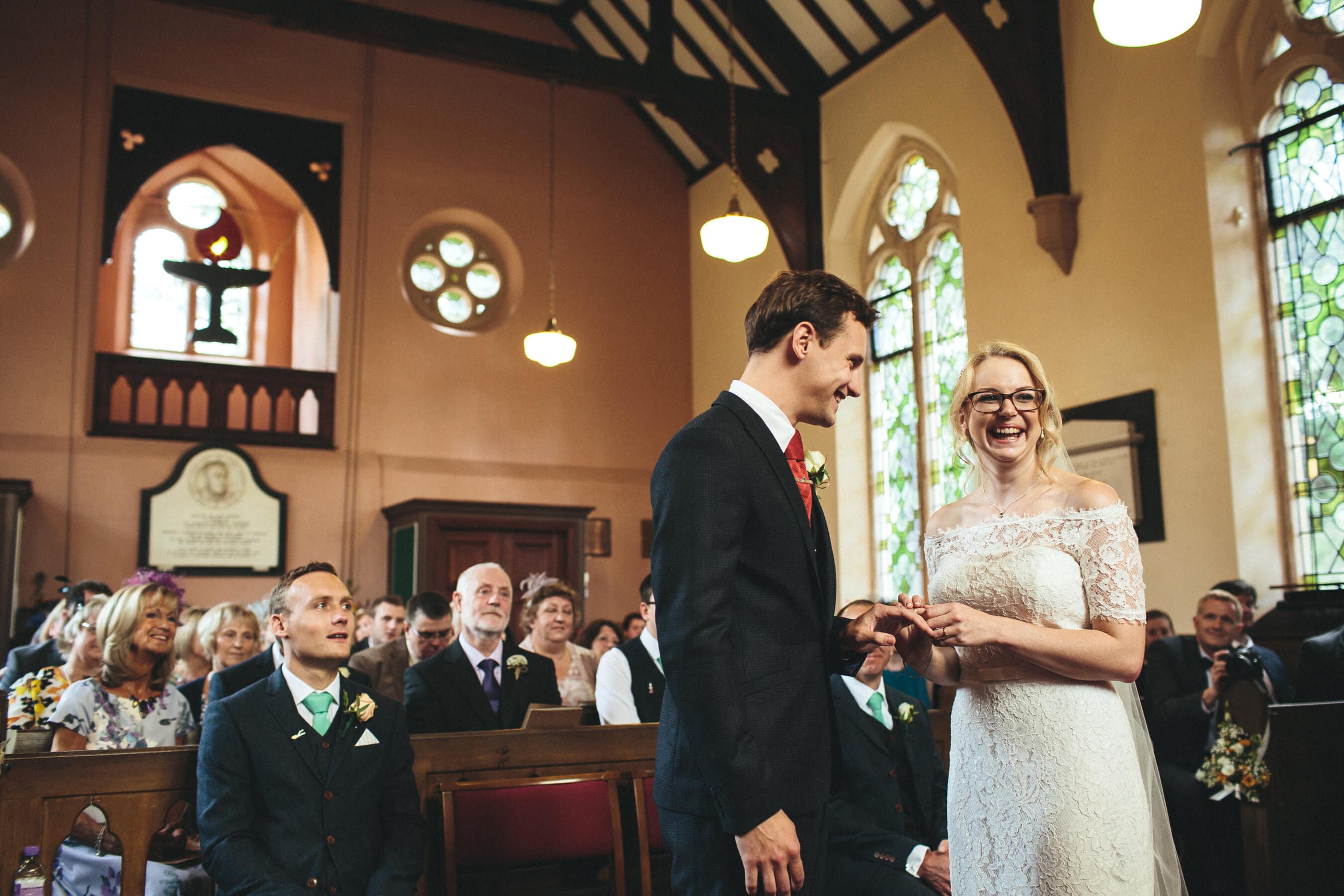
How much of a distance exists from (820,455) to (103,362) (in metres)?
9.53

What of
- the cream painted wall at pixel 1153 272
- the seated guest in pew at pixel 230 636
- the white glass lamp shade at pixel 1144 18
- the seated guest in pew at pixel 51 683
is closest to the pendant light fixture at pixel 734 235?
the cream painted wall at pixel 1153 272

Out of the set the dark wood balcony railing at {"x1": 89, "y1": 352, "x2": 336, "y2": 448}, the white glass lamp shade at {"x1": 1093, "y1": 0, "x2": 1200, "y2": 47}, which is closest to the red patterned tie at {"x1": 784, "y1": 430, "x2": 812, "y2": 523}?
the white glass lamp shade at {"x1": 1093, "y1": 0, "x2": 1200, "y2": 47}

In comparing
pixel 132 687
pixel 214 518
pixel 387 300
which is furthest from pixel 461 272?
pixel 132 687

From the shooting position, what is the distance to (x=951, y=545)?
246 centimetres

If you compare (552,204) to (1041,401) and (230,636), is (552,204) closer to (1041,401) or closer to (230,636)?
(230,636)

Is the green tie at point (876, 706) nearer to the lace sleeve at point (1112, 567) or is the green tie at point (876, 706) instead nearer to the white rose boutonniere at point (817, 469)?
the lace sleeve at point (1112, 567)

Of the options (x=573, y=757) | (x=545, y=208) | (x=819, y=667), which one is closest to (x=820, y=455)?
(x=819, y=667)

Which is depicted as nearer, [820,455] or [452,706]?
[820,455]

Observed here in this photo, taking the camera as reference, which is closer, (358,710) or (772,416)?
(772,416)

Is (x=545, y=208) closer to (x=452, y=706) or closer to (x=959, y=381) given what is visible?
(x=452, y=706)

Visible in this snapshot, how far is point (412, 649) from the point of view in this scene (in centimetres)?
538

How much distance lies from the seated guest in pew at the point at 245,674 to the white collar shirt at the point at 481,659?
0.42 metres

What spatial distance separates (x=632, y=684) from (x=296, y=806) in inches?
71.6

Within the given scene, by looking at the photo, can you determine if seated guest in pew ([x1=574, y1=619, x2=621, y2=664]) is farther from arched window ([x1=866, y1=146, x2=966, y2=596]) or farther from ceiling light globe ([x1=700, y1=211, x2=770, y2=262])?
ceiling light globe ([x1=700, y1=211, x2=770, y2=262])
